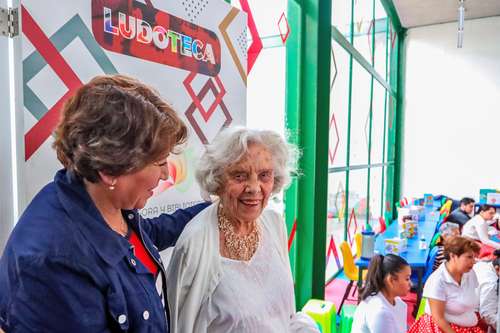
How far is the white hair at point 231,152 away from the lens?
4.35 ft

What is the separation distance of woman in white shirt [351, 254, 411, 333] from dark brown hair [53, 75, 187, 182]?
177 centimetres

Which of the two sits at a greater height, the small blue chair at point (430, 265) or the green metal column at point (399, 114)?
the green metal column at point (399, 114)

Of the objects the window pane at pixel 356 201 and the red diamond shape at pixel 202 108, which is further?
the window pane at pixel 356 201

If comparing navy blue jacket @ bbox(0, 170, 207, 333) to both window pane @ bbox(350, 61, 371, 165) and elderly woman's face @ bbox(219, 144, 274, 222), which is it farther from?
window pane @ bbox(350, 61, 371, 165)

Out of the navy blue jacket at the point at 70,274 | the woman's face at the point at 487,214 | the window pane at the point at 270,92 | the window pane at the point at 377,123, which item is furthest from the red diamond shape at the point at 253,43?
the woman's face at the point at 487,214

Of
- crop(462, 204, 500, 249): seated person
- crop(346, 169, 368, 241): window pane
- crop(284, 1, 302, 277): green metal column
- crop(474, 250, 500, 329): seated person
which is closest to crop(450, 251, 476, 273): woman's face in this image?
crop(474, 250, 500, 329): seated person

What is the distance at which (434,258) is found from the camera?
3.93m

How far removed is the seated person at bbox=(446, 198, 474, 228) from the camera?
610 cm

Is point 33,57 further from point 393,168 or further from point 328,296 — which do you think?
point 393,168

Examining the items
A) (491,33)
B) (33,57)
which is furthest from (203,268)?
(491,33)

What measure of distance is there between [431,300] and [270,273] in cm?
185

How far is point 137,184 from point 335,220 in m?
4.13

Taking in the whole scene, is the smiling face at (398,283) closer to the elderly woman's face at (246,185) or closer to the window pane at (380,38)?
the elderly woman's face at (246,185)

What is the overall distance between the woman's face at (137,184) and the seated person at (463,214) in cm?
631
